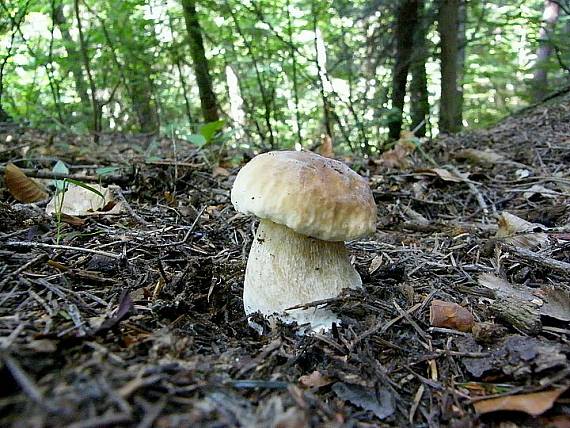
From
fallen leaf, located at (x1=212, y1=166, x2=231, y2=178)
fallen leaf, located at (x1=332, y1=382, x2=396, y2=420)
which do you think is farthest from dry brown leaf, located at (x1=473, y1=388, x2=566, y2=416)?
fallen leaf, located at (x1=212, y1=166, x2=231, y2=178)

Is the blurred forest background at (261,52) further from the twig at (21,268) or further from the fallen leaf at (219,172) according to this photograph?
the twig at (21,268)

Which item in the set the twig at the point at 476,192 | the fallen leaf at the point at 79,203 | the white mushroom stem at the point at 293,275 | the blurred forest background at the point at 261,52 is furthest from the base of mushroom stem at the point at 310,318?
the blurred forest background at the point at 261,52

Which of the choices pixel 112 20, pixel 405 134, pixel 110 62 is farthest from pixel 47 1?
pixel 405 134

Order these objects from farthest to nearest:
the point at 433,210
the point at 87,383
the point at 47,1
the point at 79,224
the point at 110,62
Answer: the point at 110,62 → the point at 47,1 → the point at 433,210 → the point at 79,224 → the point at 87,383

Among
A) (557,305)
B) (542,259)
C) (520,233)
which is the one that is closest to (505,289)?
(557,305)

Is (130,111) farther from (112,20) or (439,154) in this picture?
(439,154)
